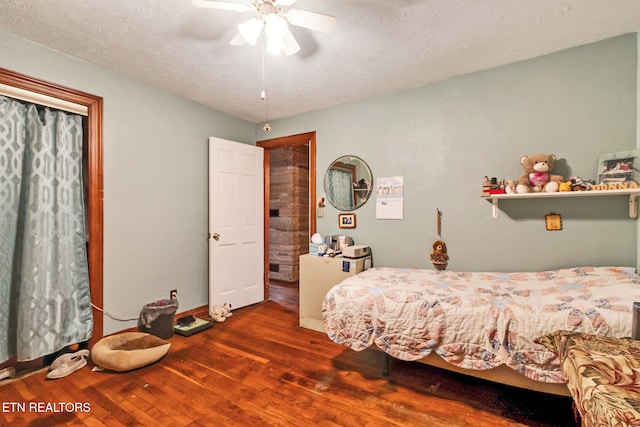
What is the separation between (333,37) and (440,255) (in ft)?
6.80

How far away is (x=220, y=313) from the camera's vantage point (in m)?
3.20

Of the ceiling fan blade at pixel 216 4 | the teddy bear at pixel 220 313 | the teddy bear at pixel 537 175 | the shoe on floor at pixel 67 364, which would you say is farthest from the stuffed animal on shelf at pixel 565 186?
the shoe on floor at pixel 67 364

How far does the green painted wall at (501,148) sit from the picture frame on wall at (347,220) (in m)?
0.06

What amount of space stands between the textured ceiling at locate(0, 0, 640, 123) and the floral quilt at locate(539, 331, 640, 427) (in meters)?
1.87

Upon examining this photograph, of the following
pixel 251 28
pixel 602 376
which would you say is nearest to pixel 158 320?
pixel 251 28

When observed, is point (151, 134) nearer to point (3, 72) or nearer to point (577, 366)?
point (3, 72)

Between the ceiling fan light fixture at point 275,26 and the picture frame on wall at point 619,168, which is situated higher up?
the ceiling fan light fixture at point 275,26

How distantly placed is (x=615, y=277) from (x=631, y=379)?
1331mm

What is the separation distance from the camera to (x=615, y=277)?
1939 mm

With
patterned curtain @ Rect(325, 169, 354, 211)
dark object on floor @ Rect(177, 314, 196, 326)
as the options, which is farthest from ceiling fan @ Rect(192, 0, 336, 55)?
dark object on floor @ Rect(177, 314, 196, 326)

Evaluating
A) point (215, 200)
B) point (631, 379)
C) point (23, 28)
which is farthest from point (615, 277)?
point (23, 28)

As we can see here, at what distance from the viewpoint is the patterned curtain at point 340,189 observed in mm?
3395

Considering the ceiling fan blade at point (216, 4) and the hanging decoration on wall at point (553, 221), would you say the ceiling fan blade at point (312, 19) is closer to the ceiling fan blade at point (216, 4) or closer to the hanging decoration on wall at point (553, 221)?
the ceiling fan blade at point (216, 4)

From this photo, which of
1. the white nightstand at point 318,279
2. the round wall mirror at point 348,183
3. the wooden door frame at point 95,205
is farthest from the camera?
the round wall mirror at point 348,183
